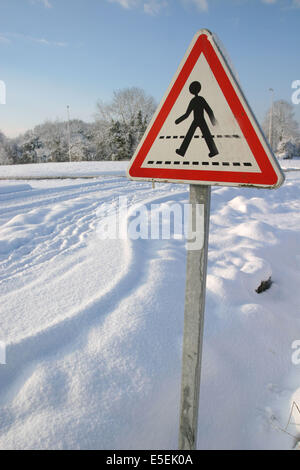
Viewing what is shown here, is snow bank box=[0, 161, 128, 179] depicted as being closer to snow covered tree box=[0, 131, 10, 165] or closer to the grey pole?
the grey pole

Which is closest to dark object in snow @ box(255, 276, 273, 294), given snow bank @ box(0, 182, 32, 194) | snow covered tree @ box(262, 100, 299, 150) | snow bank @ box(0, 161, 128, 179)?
snow bank @ box(0, 182, 32, 194)

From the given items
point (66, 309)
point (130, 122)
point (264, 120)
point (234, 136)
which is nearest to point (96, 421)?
point (66, 309)

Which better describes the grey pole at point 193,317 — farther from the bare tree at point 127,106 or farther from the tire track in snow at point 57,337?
the bare tree at point 127,106

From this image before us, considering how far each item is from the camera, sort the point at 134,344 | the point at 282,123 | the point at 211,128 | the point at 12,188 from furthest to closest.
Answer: the point at 282,123
the point at 12,188
the point at 134,344
the point at 211,128

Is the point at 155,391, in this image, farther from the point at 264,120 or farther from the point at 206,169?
the point at 264,120

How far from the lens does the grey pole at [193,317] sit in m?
1.18

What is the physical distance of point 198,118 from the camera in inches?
45.7

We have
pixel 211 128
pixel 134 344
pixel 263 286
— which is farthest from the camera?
pixel 263 286

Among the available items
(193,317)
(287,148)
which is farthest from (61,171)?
(287,148)

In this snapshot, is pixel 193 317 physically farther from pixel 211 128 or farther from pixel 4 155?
pixel 4 155

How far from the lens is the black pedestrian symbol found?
1138 mm

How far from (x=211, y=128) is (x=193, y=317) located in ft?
2.58

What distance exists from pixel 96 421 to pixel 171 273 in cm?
178
